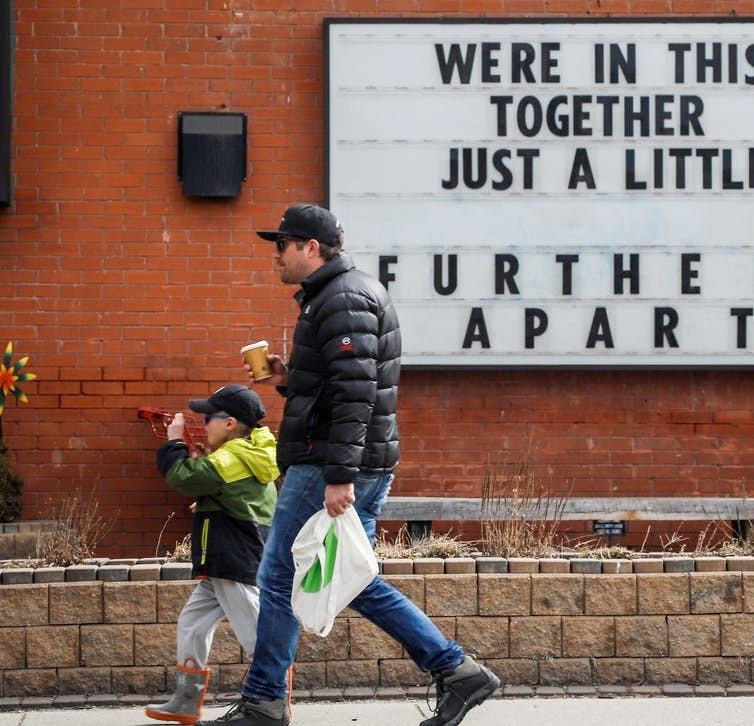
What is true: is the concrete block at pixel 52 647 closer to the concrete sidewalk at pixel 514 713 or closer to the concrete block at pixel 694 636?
the concrete sidewalk at pixel 514 713

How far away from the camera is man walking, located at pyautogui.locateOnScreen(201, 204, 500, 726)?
5125mm

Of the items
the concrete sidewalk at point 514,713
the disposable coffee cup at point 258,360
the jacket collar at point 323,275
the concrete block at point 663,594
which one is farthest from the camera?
the concrete block at point 663,594

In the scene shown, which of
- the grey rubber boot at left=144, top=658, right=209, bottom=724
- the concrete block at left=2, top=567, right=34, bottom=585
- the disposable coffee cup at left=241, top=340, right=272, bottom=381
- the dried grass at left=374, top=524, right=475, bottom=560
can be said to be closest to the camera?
the disposable coffee cup at left=241, top=340, right=272, bottom=381

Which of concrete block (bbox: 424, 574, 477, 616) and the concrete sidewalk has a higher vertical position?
concrete block (bbox: 424, 574, 477, 616)

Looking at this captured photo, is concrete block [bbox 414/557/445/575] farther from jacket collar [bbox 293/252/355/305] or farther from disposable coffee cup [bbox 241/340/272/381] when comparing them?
jacket collar [bbox 293/252/355/305]

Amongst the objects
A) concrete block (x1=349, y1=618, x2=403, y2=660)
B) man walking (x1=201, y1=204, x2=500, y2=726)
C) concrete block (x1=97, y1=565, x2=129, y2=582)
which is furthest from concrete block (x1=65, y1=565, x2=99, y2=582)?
man walking (x1=201, y1=204, x2=500, y2=726)

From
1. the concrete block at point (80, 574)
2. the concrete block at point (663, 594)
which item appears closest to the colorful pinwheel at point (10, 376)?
the concrete block at point (80, 574)

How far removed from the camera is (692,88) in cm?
885

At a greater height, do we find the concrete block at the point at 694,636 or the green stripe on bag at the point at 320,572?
the green stripe on bag at the point at 320,572

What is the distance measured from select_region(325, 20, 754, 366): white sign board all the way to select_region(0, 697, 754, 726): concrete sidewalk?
2988 millimetres

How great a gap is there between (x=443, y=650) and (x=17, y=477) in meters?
4.03

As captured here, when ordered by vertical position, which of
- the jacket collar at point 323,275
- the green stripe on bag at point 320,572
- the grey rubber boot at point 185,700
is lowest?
the grey rubber boot at point 185,700

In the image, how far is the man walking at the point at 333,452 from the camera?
5.12 meters

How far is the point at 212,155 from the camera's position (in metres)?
8.67
